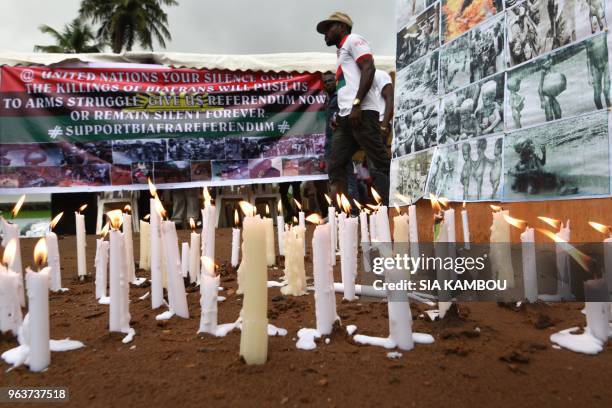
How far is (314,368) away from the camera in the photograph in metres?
1.32

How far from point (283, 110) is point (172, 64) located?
209 centimetres

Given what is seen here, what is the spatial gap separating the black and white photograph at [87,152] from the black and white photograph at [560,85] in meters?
6.30

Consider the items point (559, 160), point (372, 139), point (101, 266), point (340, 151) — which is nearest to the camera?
point (101, 266)

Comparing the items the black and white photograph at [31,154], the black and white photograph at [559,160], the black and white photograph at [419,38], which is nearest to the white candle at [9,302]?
the black and white photograph at [559,160]

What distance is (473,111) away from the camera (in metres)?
3.85

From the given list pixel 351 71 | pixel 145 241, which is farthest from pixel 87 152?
pixel 351 71

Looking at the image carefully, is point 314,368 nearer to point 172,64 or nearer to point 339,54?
point 339,54

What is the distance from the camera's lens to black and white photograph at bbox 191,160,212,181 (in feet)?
24.6

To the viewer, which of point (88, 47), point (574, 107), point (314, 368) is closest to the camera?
point (314, 368)

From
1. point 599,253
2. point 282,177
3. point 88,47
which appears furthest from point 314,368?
point 88,47

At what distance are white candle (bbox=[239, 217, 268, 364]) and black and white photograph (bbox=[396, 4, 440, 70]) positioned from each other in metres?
3.82

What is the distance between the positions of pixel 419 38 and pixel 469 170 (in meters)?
1.74

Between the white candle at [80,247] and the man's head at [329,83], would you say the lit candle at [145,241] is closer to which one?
the white candle at [80,247]

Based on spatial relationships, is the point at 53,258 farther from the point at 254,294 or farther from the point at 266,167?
the point at 266,167
